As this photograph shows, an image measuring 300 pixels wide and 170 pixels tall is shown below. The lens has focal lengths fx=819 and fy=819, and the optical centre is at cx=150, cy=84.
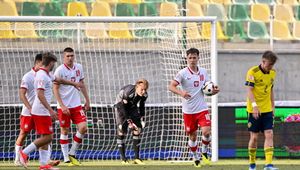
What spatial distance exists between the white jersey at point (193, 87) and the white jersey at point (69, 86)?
164 cm

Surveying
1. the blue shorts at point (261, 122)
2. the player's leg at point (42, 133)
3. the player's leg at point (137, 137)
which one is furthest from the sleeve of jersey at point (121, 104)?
the blue shorts at point (261, 122)

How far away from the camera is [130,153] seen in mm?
15352

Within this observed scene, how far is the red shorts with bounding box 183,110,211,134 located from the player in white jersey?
2723 millimetres

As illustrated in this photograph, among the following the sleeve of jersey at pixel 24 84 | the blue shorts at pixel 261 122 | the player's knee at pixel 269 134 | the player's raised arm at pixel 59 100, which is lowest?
the player's knee at pixel 269 134

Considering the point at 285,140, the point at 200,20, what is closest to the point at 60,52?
the point at 200,20

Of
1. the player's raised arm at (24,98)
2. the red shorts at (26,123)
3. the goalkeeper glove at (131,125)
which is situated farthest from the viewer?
the goalkeeper glove at (131,125)

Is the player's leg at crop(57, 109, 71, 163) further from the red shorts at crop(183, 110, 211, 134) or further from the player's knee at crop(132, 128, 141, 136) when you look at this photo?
the red shorts at crop(183, 110, 211, 134)

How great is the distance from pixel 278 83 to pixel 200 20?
4544mm

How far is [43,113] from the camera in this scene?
1108 centimetres

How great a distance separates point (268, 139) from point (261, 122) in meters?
0.29

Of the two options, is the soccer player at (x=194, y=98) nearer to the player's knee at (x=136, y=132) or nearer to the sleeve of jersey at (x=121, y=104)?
the player's knee at (x=136, y=132)

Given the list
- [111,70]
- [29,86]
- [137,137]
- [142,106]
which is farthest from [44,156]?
[111,70]

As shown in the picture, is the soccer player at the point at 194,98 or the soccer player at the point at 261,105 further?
the soccer player at the point at 194,98

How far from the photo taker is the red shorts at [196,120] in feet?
42.5
